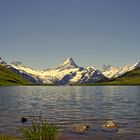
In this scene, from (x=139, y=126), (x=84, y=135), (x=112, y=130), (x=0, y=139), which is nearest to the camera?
(x=0, y=139)

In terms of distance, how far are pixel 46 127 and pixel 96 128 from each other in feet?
78.1

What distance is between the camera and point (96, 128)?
46781 millimetres

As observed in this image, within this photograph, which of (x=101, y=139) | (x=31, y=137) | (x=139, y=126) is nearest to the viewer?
(x=31, y=137)

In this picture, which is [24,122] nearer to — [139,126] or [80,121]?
[80,121]

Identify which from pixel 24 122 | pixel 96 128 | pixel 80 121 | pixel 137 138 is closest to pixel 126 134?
pixel 137 138

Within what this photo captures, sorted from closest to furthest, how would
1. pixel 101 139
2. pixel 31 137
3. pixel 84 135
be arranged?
Answer: 1. pixel 31 137
2. pixel 101 139
3. pixel 84 135

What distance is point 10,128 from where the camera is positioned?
46688 millimetres

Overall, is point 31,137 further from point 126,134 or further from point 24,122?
point 24,122

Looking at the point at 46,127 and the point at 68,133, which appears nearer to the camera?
the point at 46,127

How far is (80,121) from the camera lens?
55500 millimetres

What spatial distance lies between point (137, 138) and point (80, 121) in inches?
714

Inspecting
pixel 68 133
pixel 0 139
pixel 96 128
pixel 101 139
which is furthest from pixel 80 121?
pixel 0 139

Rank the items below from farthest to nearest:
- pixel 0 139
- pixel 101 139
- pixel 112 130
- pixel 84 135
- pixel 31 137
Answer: pixel 112 130 < pixel 84 135 < pixel 101 139 < pixel 0 139 < pixel 31 137

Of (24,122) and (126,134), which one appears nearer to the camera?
(126,134)
